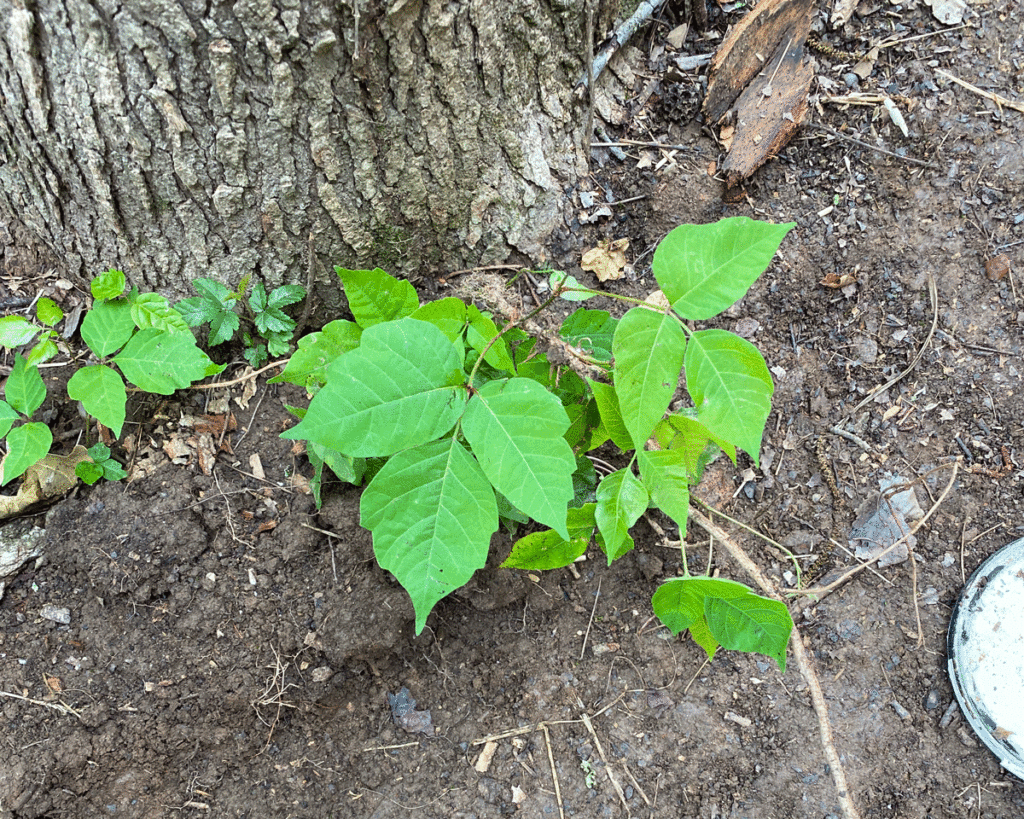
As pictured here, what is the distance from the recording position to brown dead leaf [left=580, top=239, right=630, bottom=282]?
2033 millimetres

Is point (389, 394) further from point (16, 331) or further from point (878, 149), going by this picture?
point (878, 149)

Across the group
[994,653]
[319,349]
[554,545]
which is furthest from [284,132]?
[994,653]

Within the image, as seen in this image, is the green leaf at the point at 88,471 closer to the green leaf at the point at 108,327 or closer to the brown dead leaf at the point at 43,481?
the brown dead leaf at the point at 43,481

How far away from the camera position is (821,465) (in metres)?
2.05

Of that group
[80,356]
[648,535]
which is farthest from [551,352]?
[80,356]

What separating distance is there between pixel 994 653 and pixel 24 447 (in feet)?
9.47

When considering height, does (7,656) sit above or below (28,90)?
below

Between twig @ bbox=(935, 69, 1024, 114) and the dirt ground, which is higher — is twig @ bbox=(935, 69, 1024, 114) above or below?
above

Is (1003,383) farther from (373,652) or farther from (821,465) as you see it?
(373,652)

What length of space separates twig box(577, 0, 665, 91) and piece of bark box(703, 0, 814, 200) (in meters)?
0.27

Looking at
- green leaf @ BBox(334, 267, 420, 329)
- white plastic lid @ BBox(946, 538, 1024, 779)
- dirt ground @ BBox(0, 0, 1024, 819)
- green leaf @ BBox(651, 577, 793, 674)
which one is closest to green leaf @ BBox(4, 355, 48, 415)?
dirt ground @ BBox(0, 0, 1024, 819)

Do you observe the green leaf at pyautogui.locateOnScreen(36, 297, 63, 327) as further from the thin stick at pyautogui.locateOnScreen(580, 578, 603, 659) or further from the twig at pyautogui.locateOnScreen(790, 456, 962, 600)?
the twig at pyautogui.locateOnScreen(790, 456, 962, 600)

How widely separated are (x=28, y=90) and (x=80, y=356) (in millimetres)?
750

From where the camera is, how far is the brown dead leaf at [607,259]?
2.03 meters
